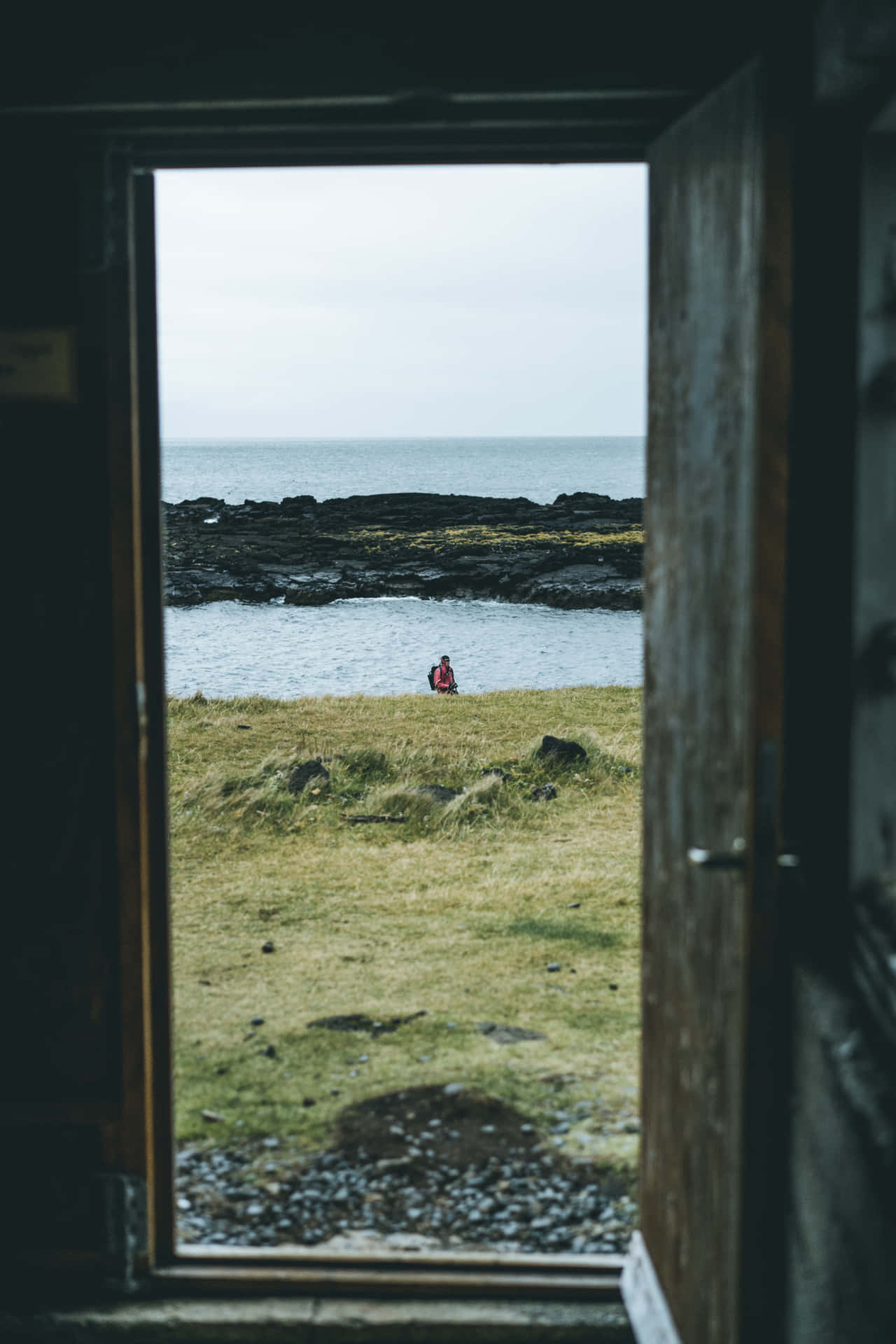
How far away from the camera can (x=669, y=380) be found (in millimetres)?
2404

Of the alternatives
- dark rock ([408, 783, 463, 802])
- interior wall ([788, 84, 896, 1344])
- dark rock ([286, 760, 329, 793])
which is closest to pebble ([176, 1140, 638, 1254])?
interior wall ([788, 84, 896, 1344])

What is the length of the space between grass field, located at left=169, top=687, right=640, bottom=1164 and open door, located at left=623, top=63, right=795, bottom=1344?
4.75ft

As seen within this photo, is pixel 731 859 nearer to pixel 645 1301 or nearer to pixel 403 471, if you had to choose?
pixel 645 1301

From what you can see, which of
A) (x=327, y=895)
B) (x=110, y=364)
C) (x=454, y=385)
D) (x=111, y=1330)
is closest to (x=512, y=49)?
(x=110, y=364)

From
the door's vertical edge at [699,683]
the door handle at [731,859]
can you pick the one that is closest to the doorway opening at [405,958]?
the door's vertical edge at [699,683]

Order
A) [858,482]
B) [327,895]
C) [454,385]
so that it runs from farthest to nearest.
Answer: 1. [454,385]
2. [327,895]
3. [858,482]

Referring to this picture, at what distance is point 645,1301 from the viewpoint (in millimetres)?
2473

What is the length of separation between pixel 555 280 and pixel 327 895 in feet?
301

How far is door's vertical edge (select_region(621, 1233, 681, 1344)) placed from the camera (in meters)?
2.32

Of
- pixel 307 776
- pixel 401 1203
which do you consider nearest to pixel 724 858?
pixel 401 1203

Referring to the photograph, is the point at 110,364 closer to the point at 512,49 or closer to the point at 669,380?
the point at 512,49

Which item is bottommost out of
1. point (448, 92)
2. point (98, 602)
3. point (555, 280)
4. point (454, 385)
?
point (98, 602)

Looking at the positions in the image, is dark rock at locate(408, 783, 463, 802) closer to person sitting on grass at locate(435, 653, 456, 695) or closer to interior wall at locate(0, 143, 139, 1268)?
interior wall at locate(0, 143, 139, 1268)

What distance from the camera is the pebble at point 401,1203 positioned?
3.12 meters
